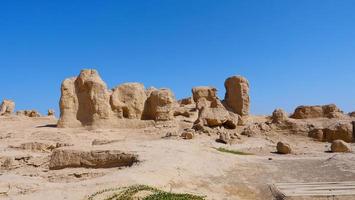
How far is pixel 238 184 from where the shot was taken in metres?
9.88

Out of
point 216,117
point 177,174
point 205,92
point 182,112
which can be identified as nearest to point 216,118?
point 216,117

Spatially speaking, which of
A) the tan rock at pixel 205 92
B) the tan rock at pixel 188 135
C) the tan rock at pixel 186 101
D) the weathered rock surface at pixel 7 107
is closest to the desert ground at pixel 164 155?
the tan rock at pixel 188 135

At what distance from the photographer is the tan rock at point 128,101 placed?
24.3 metres

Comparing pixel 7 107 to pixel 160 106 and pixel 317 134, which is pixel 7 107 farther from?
pixel 317 134

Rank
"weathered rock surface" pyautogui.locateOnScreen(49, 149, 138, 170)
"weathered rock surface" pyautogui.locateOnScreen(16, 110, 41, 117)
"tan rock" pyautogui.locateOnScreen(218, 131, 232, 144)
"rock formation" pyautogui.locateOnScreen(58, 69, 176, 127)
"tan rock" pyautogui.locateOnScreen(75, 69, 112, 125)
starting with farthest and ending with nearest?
1. "weathered rock surface" pyautogui.locateOnScreen(16, 110, 41, 117)
2. "rock formation" pyautogui.locateOnScreen(58, 69, 176, 127)
3. "tan rock" pyautogui.locateOnScreen(75, 69, 112, 125)
4. "tan rock" pyautogui.locateOnScreen(218, 131, 232, 144)
5. "weathered rock surface" pyautogui.locateOnScreen(49, 149, 138, 170)

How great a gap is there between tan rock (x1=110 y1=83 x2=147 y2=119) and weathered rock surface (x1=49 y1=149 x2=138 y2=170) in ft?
43.1

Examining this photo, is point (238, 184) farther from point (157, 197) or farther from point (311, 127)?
point (311, 127)

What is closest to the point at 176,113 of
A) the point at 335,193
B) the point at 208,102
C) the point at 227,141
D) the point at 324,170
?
the point at 208,102

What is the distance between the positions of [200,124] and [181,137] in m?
3.33

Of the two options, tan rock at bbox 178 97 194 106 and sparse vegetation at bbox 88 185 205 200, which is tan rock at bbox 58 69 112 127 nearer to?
tan rock at bbox 178 97 194 106

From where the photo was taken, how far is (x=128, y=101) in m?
24.6

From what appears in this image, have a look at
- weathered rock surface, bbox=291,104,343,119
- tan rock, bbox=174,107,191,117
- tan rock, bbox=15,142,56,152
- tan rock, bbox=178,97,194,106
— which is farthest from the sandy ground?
tan rock, bbox=178,97,194,106

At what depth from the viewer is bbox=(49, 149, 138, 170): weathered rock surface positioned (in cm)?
1084

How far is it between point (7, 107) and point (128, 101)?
22595 mm
